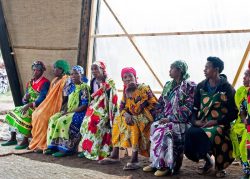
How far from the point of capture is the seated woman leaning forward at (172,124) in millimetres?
4250

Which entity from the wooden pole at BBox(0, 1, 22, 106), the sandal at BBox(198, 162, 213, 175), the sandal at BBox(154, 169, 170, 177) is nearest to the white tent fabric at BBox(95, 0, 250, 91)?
the sandal at BBox(198, 162, 213, 175)

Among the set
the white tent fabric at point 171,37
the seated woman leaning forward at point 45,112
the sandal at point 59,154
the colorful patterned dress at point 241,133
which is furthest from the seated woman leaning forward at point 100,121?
the colorful patterned dress at point 241,133

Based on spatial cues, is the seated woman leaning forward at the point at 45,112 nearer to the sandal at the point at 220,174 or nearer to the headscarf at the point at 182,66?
the headscarf at the point at 182,66

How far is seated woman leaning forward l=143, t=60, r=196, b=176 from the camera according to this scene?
13.9ft

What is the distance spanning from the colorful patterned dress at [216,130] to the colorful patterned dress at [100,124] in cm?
135

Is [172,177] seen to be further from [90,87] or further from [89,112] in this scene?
[90,87]

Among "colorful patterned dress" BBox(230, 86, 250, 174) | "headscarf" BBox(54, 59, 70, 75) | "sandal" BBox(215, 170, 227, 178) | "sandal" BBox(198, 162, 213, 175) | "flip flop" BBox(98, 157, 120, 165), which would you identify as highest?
"headscarf" BBox(54, 59, 70, 75)

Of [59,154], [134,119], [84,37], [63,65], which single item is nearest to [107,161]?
[134,119]

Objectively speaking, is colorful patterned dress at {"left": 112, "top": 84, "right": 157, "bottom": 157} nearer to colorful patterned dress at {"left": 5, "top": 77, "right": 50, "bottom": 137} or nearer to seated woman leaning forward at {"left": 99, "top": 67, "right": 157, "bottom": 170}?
seated woman leaning forward at {"left": 99, "top": 67, "right": 157, "bottom": 170}

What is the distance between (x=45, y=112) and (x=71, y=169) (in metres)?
1.60

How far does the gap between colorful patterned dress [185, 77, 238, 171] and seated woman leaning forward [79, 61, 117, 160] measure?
1.35m

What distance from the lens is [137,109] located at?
4695 mm

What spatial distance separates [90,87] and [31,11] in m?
2.40

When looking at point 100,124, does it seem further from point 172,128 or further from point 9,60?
point 9,60
